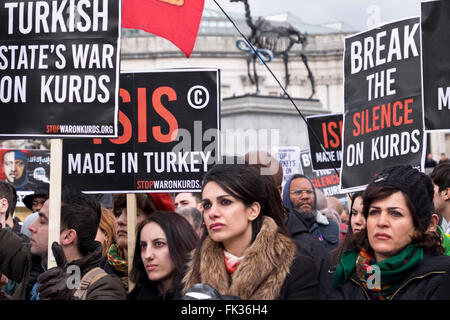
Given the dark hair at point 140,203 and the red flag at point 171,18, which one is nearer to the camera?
the dark hair at point 140,203

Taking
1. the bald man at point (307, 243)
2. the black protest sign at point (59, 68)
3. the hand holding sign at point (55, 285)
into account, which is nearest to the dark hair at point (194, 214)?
the bald man at point (307, 243)

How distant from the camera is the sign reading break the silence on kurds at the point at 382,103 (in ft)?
19.0

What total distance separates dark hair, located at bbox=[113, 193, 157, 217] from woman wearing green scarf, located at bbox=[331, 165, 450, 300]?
2426 millimetres

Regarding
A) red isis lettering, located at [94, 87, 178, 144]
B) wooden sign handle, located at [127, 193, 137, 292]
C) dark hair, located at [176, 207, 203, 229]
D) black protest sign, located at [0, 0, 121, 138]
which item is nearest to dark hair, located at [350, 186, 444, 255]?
wooden sign handle, located at [127, 193, 137, 292]

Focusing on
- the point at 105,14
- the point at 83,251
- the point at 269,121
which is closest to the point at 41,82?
the point at 105,14

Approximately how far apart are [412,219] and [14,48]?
3130 millimetres

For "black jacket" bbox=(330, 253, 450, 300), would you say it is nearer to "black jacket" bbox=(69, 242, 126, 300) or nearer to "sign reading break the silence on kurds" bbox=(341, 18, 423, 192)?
"black jacket" bbox=(69, 242, 126, 300)

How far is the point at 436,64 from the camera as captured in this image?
5559 millimetres

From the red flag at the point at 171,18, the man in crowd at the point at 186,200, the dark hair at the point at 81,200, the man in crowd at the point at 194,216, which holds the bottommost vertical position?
the man in crowd at the point at 194,216

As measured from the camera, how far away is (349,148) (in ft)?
20.3

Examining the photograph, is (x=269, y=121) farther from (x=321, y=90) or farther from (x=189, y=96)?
(x=321, y=90)

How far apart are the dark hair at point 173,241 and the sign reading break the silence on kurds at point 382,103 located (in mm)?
1977

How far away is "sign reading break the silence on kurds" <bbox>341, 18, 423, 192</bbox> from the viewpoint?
19.0 ft

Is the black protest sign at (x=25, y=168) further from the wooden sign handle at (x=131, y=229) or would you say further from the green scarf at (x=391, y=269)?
the green scarf at (x=391, y=269)
